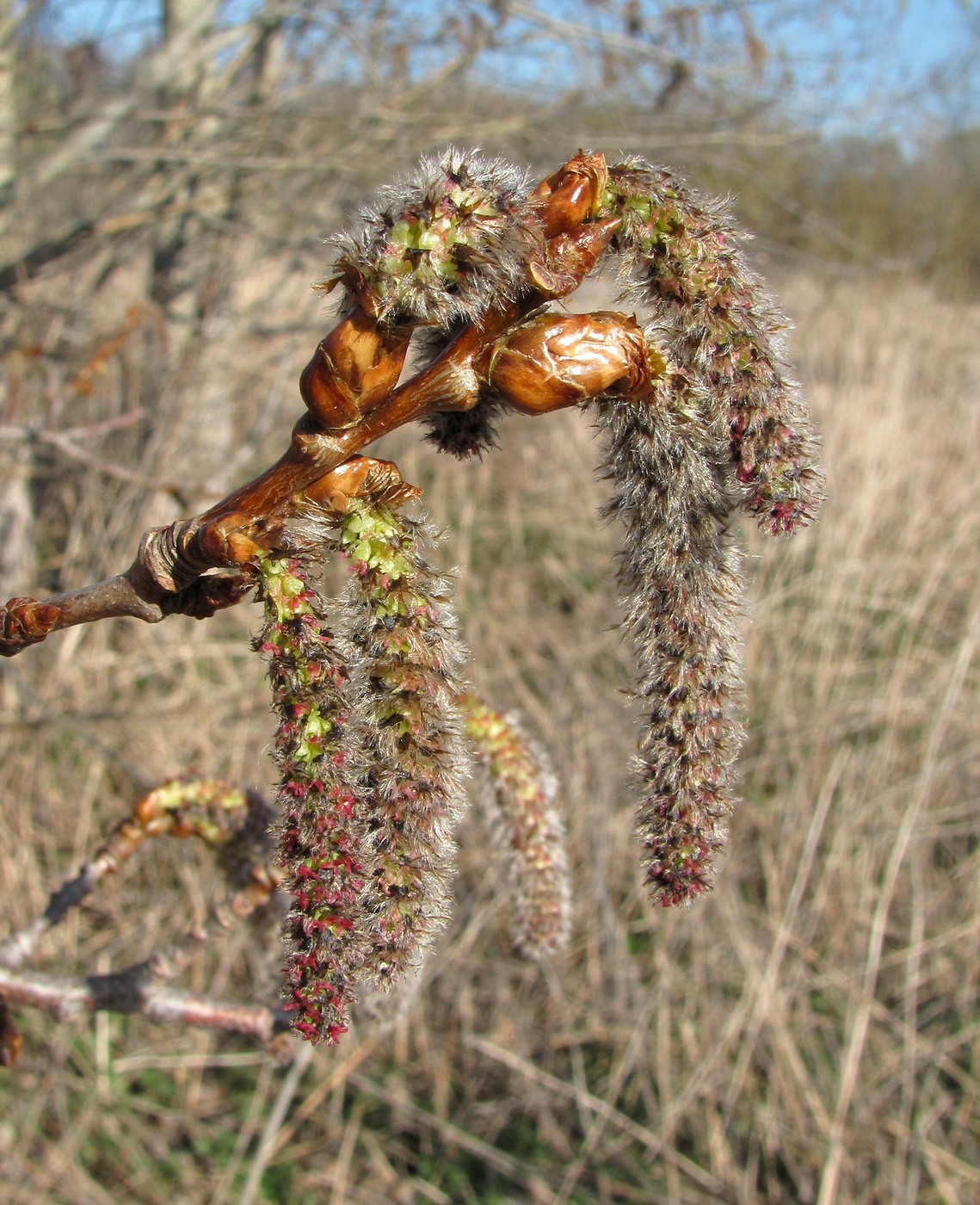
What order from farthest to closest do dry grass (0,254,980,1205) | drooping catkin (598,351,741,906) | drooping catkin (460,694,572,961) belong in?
dry grass (0,254,980,1205) < drooping catkin (460,694,572,961) < drooping catkin (598,351,741,906)

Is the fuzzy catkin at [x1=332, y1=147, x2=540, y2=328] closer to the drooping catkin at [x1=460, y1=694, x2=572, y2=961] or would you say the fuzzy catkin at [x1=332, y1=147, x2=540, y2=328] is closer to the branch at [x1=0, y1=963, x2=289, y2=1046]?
the drooping catkin at [x1=460, y1=694, x2=572, y2=961]

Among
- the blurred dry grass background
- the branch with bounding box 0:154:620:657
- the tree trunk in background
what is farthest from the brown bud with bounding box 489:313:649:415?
the tree trunk in background

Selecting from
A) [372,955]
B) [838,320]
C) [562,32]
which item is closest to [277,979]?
[372,955]

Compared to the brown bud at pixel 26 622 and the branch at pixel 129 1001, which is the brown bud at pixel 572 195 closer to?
the brown bud at pixel 26 622

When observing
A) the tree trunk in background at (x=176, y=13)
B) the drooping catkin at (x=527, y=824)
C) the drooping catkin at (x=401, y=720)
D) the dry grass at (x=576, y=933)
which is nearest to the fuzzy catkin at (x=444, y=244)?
the drooping catkin at (x=401, y=720)

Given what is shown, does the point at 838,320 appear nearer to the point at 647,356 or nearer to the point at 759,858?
the point at 759,858

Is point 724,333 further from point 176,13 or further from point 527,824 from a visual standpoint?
point 176,13
